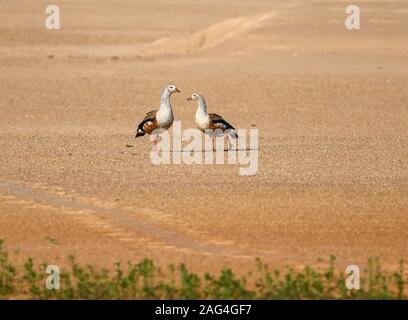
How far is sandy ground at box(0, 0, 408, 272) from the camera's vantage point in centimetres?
1254

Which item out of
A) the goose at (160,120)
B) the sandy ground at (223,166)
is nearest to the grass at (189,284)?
the sandy ground at (223,166)

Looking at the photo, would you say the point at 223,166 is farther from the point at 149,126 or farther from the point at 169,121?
the point at 149,126

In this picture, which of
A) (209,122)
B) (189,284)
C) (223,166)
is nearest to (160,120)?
(209,122)

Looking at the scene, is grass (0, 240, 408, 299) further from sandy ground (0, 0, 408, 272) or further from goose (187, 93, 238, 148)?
goose (187, 93, 238, 148)

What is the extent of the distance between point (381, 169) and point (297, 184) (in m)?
1.67

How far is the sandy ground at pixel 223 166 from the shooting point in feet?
41.1

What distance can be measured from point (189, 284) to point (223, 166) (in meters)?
6.43

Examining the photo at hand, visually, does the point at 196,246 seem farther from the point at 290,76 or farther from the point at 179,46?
the point at 179,46

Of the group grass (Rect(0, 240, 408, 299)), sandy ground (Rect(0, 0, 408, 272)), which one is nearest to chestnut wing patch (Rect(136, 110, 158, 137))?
sandy ground (Rect(0, 0, 408, 272))

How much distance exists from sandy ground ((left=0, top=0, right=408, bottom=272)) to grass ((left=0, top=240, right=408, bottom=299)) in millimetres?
635

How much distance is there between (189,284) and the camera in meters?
10.2

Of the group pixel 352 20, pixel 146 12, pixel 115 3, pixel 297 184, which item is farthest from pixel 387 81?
pixel 115 3

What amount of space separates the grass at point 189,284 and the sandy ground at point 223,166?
2.08 ft

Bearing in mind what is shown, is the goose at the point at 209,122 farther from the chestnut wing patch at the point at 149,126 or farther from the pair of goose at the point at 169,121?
the chestnut wing patch at the point at 149,126
